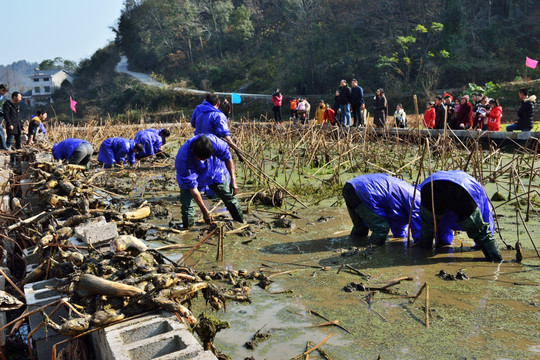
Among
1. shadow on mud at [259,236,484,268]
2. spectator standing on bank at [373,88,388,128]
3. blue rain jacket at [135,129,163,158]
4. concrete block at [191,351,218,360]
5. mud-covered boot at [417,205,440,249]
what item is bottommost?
shadow on mud at [259,236,484,268]

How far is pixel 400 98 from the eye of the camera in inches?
1050

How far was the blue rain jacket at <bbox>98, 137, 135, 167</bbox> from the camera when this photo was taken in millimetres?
10500

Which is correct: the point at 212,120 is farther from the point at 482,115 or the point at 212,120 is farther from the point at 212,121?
the point at 482,115

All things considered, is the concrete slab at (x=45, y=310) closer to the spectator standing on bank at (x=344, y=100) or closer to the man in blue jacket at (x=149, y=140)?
the man in blue jacket at (x=149, y=140)

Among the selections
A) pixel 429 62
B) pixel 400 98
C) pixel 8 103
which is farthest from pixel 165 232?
pixel 429 62

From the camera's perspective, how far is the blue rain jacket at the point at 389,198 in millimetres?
4996

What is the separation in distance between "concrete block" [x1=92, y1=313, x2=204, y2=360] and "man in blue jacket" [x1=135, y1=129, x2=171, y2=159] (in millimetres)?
8329

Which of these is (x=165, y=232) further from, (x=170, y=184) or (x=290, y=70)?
(x=290, y=70)

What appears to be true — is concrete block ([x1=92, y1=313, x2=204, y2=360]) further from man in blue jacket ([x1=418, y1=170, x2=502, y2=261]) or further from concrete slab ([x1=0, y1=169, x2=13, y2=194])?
concrete slab ([x1=0, y1=169, x2=13, y2=194])

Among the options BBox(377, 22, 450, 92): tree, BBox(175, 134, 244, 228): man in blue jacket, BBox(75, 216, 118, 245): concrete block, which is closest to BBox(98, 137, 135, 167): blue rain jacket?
BBox(175, 134, 244, 228): man in blue jacket

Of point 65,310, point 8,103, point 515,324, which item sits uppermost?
point 8,103

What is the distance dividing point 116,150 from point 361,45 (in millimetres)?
24499

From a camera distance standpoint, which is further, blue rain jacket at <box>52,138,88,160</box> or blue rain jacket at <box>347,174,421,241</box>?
blue rain jacket at <box>52,138,88,160</box>

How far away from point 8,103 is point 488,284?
10.5m
